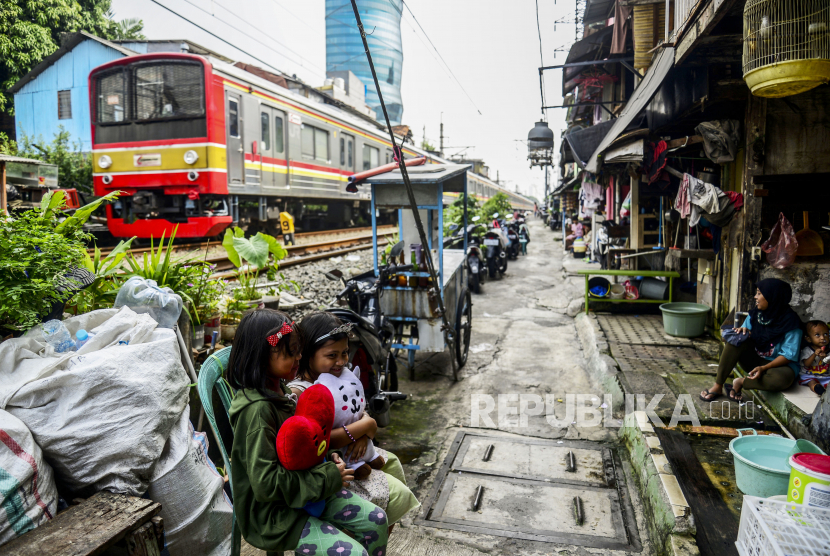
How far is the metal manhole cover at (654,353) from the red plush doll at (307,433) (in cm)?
429

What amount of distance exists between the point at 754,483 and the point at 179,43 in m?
19.6

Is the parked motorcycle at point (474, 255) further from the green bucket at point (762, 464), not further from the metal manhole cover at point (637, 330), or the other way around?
the green bucket at point (762, 464)

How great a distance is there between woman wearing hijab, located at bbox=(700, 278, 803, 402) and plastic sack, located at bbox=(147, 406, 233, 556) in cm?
360

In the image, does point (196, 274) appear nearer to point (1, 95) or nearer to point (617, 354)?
point (617, 354)

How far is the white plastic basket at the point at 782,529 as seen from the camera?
1.87 metres

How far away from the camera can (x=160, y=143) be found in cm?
936

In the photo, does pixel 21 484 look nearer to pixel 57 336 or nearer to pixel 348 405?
pixel 57 336

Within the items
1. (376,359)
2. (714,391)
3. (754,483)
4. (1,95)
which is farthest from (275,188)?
(1,95)

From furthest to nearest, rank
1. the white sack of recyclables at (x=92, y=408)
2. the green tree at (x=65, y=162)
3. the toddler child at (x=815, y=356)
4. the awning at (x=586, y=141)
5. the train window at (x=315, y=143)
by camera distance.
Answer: the green tree at (x=65, y=162), the train window at (x=315, y=143), the awning at (x=586, y=141), the toddler child at (x=815, y=356), the white sack of recyclables at (x=92, y=408)

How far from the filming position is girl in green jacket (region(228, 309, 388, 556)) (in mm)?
1669

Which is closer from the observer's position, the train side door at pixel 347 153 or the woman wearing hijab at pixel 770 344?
the woman wearing hijab at pixel 770 344

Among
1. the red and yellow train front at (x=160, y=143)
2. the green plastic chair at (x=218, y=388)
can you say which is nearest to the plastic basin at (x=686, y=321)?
the green plastic chair at (x=218, y=388)

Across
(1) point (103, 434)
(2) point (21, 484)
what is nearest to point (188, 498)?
(1) point (103, 434)

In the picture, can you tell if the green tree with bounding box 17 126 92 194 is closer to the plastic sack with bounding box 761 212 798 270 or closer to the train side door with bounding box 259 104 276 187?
the train side door with bounding box 259 104 276 187
